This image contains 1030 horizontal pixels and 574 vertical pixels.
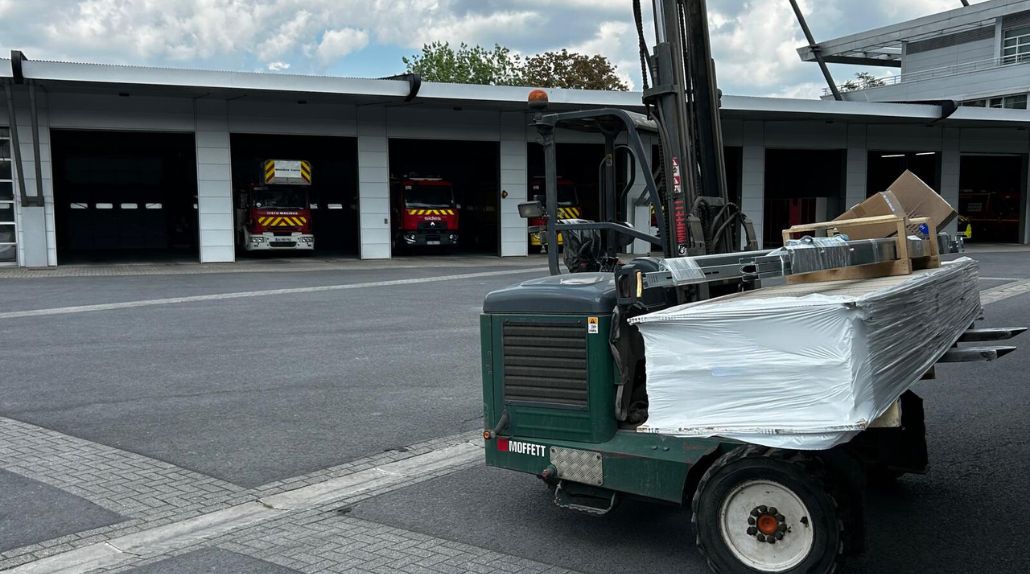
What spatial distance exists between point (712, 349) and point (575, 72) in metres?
56.6

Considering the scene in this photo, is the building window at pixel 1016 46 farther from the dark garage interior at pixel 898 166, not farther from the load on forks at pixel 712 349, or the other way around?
the load on forks at pixel 712 349

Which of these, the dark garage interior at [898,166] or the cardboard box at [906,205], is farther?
the dark garage interior at [898,166]

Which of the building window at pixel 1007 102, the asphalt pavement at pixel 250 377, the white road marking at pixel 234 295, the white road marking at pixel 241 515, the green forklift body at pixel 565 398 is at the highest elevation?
the building window at pixel 1007 102

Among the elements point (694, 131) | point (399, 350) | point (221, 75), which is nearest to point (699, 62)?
point (694, 131)

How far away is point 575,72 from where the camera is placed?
58.8 metres

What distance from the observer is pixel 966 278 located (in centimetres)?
636

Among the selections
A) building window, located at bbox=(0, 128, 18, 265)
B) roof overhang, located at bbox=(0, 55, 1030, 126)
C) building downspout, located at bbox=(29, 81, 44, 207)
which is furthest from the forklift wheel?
building window, located at bbox=(0, 128, 18, 265)

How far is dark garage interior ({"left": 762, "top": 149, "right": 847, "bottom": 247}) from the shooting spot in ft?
120

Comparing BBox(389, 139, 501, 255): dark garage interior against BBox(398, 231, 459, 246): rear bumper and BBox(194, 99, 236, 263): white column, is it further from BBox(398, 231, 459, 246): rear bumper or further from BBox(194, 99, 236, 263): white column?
BBox(194, 99, 236, 263): white column

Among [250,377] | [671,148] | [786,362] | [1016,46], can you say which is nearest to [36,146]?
[250,377]

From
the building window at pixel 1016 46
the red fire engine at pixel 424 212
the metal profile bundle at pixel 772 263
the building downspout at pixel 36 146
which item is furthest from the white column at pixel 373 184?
the building window at pixel 1016 46

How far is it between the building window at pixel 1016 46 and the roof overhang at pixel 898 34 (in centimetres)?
120

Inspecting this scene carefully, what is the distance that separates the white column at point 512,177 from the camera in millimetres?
31078

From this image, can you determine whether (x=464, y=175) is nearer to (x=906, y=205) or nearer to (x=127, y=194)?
(x=127, y=194)
